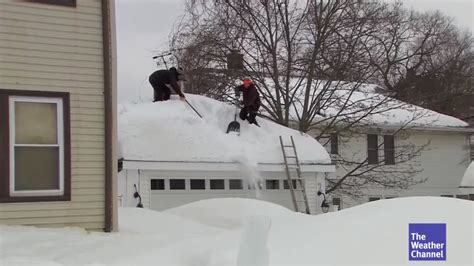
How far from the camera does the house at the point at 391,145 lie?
66.6ft

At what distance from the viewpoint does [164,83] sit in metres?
15.1

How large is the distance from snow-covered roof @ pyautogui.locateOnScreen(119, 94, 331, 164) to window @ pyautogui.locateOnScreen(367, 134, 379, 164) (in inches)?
286

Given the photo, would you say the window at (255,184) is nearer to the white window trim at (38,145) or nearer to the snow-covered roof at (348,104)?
the snow-covered roof at (348,104)

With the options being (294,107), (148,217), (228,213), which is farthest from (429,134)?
(148,217)

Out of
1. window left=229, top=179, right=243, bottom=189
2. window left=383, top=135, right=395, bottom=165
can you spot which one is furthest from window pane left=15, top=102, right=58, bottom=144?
window left=383, top=135, right=395, bottom=165

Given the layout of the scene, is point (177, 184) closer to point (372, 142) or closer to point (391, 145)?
point (372, 142)

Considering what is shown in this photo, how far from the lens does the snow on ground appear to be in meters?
6.20

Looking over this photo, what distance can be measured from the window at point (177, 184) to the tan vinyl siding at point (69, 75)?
531 centimetres

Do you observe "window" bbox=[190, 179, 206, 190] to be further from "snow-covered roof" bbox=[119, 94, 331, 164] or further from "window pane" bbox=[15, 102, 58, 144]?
"window pane" bbox=[15, 102, 58, 144]

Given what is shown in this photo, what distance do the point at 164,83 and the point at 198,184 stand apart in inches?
106

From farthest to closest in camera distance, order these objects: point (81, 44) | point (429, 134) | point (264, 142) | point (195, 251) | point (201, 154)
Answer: point (429, 134) < point (264, 142) < point (201, 154) < point (81, 44) < point (195, 251)

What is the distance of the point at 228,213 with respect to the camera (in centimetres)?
1105

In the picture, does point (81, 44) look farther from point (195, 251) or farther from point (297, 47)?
point (297, 47)

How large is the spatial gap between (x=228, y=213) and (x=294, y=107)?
31.2 ft
